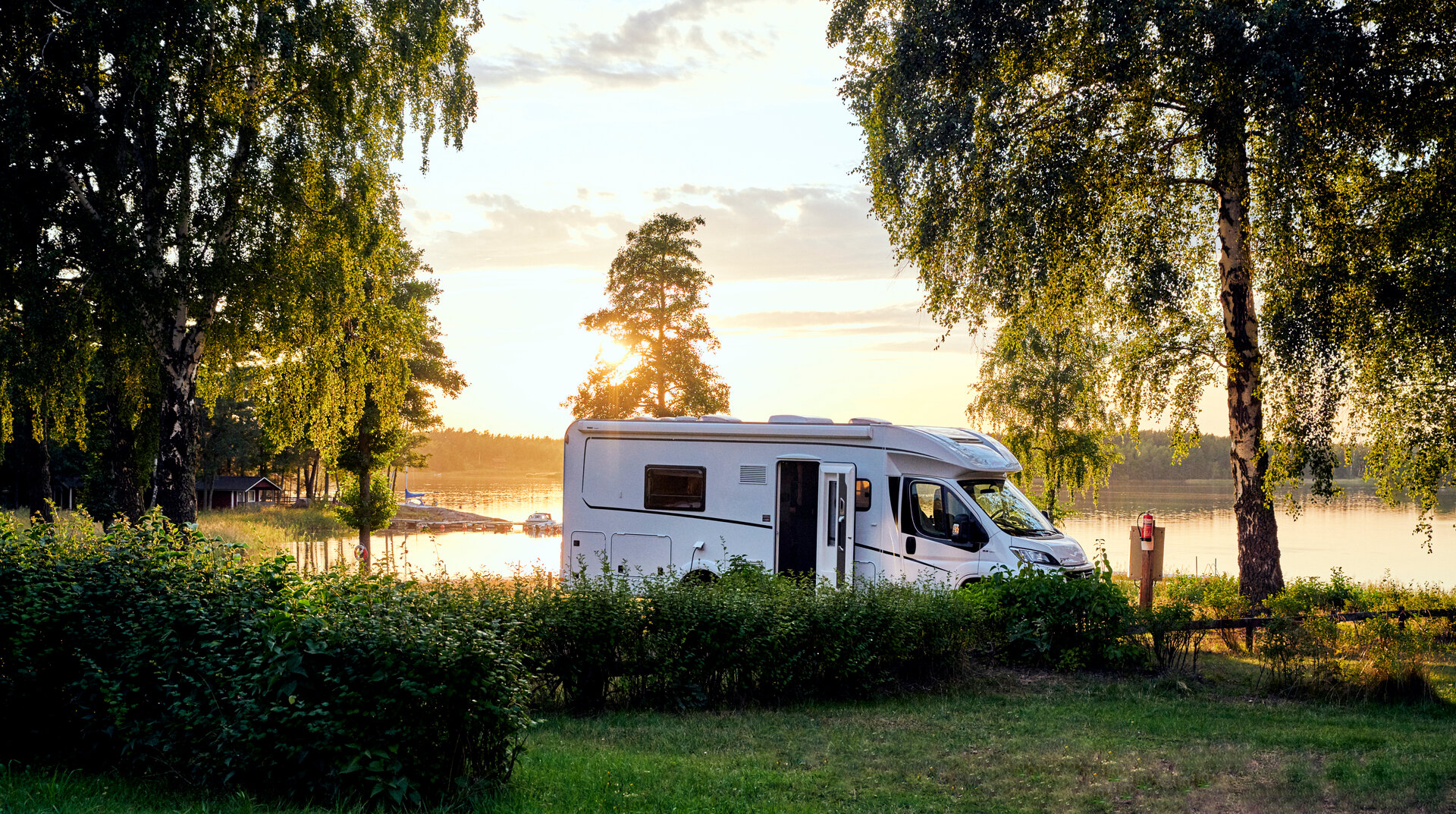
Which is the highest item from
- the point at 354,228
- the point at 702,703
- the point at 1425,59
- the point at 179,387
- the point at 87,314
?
the point at 1425,59

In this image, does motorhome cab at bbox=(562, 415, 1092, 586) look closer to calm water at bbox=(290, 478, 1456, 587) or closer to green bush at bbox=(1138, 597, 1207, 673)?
green bush at bbox=(1138, 597, 1207, 673)

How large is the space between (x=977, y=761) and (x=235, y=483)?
78278 millimetres

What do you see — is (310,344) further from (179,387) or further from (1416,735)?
(1416,735)

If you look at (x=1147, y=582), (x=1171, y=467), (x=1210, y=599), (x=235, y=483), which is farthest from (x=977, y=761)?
(x=1171, y=467)

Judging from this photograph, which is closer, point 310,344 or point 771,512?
point 771,512

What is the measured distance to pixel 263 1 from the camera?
46.9ft

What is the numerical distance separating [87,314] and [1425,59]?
1821 centimetres

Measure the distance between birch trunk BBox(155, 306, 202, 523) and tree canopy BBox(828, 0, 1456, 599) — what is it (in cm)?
1059

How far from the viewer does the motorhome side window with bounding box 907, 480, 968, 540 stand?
39.6 feet

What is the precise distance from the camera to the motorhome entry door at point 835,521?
1248 centimetres

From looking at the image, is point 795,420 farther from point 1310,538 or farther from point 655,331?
point 1310,538

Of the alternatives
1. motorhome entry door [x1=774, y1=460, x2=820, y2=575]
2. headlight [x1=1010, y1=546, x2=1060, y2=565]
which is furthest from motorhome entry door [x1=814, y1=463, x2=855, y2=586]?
headlight [x1=1010, y1=546, x2=1060, y2=565]

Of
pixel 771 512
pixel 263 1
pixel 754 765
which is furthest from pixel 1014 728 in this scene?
pixel 263 1

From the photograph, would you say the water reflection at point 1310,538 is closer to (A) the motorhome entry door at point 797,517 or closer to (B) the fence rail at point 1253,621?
(B) the fence rail at point 1253,621
